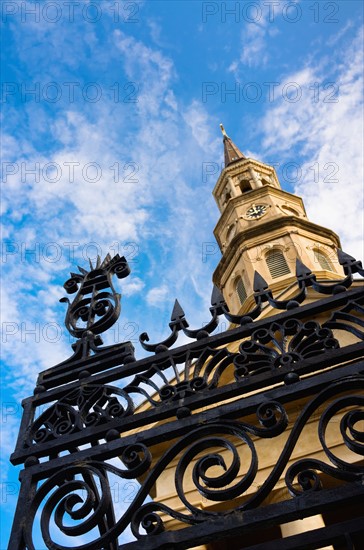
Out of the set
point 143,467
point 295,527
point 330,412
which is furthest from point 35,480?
point 295,527

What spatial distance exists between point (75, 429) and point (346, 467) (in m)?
1.96

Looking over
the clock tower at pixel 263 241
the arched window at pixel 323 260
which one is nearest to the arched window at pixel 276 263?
the clock tower at pixel 263 241

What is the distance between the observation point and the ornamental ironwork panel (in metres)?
3.36

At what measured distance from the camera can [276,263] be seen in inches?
1080

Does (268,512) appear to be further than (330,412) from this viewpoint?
No

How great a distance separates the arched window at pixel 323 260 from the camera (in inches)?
1104

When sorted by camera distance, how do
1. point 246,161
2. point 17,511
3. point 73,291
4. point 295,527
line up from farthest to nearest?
point 246,161
point 295,527
point 73,291
point 17,511

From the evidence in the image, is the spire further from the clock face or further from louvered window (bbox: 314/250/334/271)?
louvered window (bbox: 314/250/334/271)

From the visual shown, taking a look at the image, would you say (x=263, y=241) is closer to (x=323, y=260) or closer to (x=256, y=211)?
(x=323, y=260)

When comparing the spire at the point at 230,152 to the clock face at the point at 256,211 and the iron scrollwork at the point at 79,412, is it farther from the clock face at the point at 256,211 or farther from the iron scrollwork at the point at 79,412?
the iron scrollwork at the point at 79,412

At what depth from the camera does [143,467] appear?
377cm

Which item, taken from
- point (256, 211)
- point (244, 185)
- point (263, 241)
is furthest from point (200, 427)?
point (244, 185)

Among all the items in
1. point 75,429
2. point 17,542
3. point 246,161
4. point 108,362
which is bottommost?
point 17,542

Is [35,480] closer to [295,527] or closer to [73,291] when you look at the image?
[73,291]
